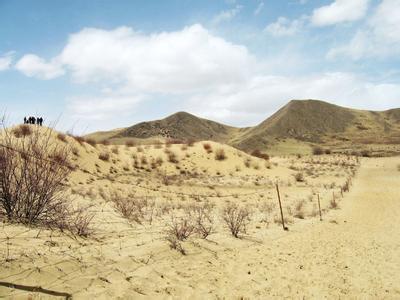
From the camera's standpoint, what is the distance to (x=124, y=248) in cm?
823

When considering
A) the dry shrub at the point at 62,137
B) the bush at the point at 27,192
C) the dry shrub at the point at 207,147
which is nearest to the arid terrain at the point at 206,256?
the bush at the point at 27,192

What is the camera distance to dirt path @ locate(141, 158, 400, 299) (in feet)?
23.7

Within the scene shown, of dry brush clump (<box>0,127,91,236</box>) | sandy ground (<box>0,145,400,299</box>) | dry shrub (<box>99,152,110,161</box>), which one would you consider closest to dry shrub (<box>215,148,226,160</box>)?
dry shrub (<box>99,152,110,161</box>)

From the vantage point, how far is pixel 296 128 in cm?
11356

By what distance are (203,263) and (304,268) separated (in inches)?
90.8

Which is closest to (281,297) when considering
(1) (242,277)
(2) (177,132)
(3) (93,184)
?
(1) (242,277)

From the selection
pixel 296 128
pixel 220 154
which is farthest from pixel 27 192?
pixel 296 128

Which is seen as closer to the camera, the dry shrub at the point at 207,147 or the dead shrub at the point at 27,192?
the dead shrub at the point at 27,192

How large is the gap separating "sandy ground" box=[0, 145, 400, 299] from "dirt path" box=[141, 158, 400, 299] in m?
0.02

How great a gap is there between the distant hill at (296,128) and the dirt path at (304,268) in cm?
8205

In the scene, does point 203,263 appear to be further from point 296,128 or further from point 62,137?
point 296,128

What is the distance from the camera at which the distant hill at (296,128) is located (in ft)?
327

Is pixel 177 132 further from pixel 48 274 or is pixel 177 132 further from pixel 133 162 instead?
pixel 48 274

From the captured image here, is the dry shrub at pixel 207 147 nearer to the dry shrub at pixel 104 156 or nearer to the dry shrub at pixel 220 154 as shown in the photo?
the dry shrub at pixel 220 154
